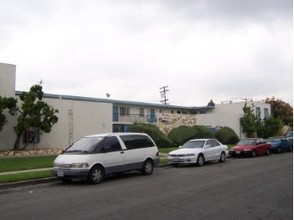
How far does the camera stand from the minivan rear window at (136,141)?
16219mm

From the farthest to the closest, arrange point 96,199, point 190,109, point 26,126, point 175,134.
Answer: point 190,109 < point 175,134 < point 26,126 < point 96,199

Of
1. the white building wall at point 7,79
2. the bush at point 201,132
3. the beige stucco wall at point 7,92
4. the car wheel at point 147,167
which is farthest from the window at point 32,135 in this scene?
the bush at point 201,132

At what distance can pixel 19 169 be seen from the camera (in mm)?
17969

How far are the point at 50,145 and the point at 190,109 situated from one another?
3813cm

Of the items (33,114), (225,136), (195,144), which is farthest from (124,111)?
(195,144)

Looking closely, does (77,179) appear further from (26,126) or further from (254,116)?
(254,116)

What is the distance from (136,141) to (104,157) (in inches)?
92.4

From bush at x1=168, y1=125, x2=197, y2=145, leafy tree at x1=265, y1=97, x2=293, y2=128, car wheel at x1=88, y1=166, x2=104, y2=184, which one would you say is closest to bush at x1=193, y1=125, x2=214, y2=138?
bush at x1=168, y1=125, x2=197, y2=145

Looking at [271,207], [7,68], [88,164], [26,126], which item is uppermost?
[7,68]

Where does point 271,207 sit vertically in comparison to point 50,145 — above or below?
below

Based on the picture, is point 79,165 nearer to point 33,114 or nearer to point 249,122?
point 33,114

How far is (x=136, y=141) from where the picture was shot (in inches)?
660

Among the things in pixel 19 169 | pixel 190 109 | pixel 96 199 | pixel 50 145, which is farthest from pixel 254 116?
pixel 96 199

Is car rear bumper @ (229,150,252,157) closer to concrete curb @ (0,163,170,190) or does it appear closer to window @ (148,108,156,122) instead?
concrete curb @ (0,163,170,190)
